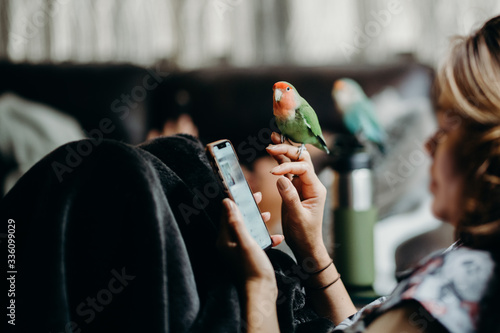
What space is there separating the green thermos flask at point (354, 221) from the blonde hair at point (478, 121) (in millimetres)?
315

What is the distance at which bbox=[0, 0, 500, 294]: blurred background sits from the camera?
1484 mm

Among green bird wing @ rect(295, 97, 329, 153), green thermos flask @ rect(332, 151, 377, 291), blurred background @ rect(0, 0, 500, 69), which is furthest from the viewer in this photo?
blurred background @ rect(0, 0, 500, 69)

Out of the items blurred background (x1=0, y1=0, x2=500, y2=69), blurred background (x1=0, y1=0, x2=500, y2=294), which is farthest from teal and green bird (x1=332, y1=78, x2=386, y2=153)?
blurred background (x1=0, y1=0, x2=500, y2=69)

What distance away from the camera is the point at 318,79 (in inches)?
64.1

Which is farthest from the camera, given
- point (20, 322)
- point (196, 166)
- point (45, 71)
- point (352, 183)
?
point (45, 71)

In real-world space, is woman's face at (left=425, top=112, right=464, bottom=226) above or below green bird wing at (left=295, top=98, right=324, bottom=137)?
below

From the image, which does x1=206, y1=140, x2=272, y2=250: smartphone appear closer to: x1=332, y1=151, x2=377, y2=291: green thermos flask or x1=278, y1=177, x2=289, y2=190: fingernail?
x1=278, y1=177, x2=289, y2=190: fingernail

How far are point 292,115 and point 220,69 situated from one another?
1.21 m

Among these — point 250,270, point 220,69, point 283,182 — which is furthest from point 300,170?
point 220,69

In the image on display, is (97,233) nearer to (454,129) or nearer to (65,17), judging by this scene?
(454,129)

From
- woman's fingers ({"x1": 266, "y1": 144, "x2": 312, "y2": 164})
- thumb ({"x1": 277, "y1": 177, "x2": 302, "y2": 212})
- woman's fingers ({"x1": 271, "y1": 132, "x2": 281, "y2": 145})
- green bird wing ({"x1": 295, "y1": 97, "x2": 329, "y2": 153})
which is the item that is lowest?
thumb ({"x1": 277, "y1": 177, "x2": 302, "y2": 212})

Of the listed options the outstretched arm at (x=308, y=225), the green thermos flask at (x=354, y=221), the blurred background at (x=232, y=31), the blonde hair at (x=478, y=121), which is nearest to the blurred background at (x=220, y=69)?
the blurred background at (x=232, y=31)

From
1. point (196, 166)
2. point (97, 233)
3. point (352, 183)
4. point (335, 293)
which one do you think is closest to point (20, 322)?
point (97, 233)

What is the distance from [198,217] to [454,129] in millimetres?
294
